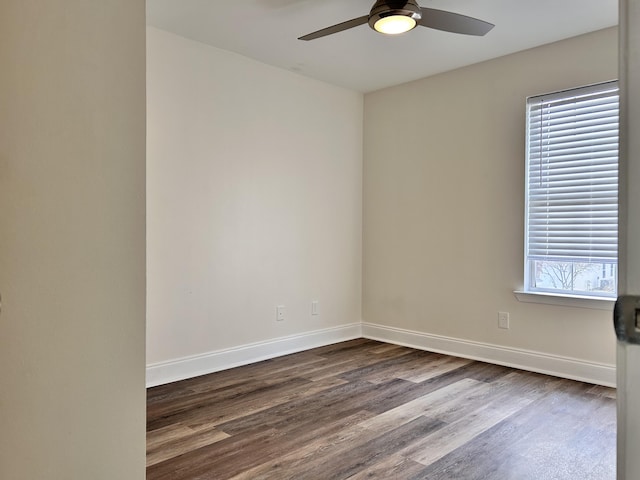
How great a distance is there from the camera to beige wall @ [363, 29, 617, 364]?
11.3 feet

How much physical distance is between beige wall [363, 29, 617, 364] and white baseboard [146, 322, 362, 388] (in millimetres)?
431

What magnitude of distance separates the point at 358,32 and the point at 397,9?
3.03ft

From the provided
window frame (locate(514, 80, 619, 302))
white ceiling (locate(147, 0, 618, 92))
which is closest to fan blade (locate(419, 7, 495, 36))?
white ceiling (locate(147, 0, 618, 92))

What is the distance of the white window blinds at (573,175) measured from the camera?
3.24m

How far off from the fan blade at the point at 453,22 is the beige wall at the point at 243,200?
5.39ft

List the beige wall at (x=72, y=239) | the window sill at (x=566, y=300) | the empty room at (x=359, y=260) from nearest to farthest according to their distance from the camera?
the beige wall at (x=72, y=239)
the empty room at (x=359, y=260)
the window sill at (x=566, y=300)

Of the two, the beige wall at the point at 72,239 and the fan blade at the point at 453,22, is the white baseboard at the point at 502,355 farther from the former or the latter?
the beige wall at the point at 72,239

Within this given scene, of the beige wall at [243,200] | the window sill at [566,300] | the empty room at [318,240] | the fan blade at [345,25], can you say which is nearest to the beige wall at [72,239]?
the empty room at [318,240]

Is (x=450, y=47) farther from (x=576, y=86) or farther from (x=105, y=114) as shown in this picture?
(x=105, y=114)

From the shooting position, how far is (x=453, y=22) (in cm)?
266

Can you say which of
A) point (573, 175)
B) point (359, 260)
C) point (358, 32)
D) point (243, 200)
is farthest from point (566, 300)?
point (243, 200)

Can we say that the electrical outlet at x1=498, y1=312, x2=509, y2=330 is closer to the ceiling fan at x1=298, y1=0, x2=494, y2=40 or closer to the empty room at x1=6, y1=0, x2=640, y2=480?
the empty room at x1=6, y1=0, x2=640, y2=480

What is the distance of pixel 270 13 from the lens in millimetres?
3006

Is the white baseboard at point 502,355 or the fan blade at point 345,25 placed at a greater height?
the fan blade at point 345,25
